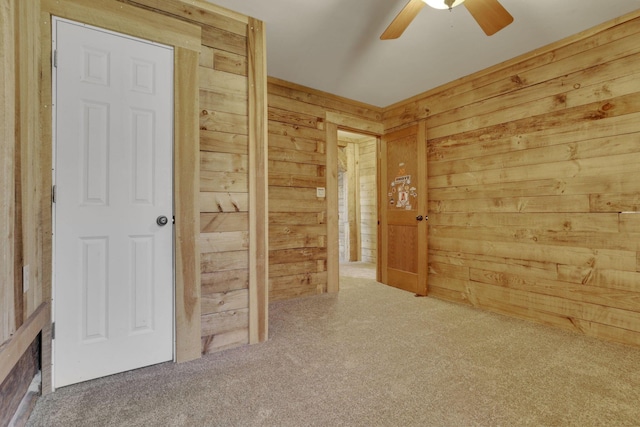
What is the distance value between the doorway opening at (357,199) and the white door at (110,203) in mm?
4613

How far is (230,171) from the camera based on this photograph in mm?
2225

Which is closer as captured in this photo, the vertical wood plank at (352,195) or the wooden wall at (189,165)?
the wooden wall at (189,165)

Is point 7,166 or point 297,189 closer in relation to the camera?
point 7,166

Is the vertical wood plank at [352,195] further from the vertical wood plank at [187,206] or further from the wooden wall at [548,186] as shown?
the vertical wood plank at [187,206]

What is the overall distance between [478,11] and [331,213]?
2.45 metres

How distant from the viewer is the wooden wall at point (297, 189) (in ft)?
11.3

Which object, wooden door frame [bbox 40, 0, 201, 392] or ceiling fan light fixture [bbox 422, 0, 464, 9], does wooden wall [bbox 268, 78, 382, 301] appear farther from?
ceiling fan light fixture [bbox 422, 0, 464, 9]

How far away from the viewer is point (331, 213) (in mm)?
3805

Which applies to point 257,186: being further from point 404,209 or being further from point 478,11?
point 404,209

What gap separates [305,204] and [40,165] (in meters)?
2.41

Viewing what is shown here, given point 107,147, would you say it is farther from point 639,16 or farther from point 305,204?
point 639,16

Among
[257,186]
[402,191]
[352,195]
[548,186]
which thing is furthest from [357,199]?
[257,186]

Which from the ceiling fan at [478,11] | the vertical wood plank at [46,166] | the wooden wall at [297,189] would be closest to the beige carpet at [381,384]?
the vertical wood plank at [46,166]

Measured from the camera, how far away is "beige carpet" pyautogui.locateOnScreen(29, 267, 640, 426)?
1.46m
